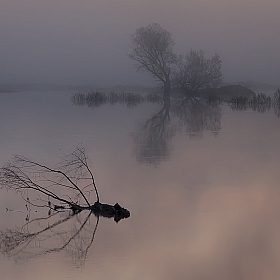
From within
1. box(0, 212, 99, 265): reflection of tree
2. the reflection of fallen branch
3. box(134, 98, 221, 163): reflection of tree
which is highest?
the reflection of fallen branch

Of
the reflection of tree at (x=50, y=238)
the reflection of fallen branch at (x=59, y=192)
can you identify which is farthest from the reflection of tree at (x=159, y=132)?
the reflection of tree at (x=50, y=238)

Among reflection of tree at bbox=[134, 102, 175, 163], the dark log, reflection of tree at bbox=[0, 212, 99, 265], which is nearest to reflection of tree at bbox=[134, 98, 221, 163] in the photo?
reflection of tree at bbox=[134, 102, 175, 163]

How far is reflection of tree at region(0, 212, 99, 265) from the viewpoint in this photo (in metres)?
5.10

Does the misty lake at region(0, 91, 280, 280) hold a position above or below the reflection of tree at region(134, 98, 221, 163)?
above

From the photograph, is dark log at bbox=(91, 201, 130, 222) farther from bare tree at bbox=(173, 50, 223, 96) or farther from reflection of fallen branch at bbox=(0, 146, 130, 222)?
bare tree at bbox=(173, 50, 223, 96)

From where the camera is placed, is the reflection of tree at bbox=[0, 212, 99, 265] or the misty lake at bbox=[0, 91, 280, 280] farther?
the reflection of tree at bbox=[0, 212, 99, 265]

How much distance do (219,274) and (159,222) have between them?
151 centimetres

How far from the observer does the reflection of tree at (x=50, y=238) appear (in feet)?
16.7

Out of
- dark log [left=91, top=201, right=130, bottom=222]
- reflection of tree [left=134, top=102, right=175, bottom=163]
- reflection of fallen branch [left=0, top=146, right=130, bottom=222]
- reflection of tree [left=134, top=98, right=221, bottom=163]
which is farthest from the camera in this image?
reflection of tree [left=134, top=98, right=221, bottom=163]

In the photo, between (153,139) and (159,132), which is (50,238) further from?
(159,132)

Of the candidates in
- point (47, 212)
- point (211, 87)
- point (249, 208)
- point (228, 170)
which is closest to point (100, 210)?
point (47, 212)

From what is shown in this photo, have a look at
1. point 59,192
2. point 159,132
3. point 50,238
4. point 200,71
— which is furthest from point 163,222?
point 200,71

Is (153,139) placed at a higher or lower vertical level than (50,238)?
lower

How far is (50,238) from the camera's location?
554 centimetres
